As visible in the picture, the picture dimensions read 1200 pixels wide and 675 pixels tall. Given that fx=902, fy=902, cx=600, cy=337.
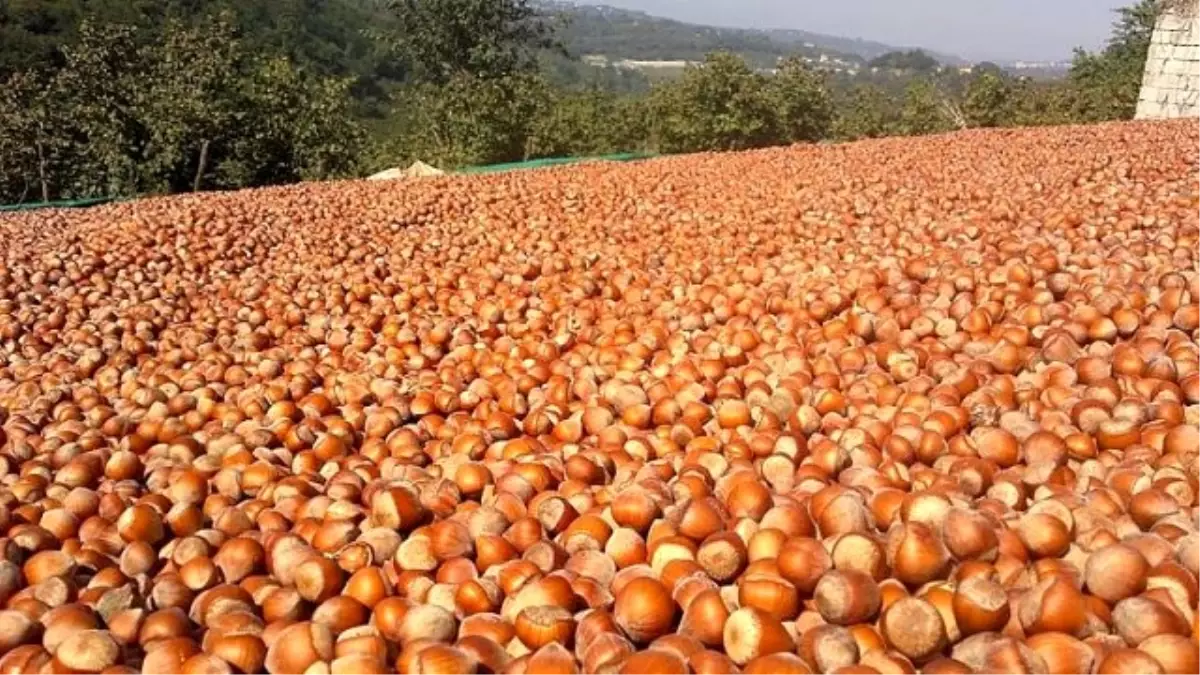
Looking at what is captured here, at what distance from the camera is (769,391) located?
4145mm

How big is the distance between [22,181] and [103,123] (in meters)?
2.92

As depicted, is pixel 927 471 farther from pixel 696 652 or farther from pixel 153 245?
pixel 153 245

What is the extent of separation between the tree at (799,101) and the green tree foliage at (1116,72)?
9.44 metres

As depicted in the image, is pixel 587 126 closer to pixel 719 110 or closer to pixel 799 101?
pixel 719 110

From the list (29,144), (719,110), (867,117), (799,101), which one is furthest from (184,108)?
(867,117)

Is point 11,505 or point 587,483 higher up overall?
point 587,483

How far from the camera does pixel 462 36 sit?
38.8 m

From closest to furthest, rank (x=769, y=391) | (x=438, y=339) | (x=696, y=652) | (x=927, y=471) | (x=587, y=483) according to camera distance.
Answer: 1. (x=696, y=652)
2. (x=927, y=471)
3. (x=587, y=483)
4. (x=769, y=391)
5. (x=438, y=339)

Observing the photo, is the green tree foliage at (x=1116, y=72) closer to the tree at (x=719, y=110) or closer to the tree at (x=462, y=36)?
the tree at (x=719, y=110)

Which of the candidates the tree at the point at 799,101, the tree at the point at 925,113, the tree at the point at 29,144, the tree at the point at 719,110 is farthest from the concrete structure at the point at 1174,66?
the tree at the point at 29,144

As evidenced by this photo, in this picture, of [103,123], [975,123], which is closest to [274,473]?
[103,123]

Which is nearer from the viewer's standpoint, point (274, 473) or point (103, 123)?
point (274, 473)

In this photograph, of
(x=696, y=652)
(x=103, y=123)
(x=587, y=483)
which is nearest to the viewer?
(x=696, y=652)

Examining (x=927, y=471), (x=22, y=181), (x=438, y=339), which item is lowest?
(x=22, y=181)
